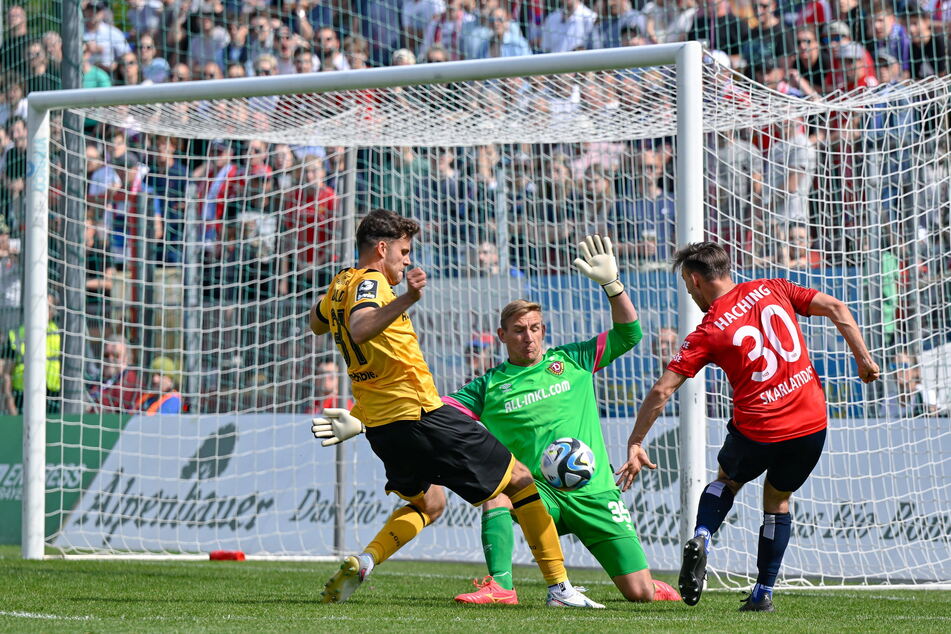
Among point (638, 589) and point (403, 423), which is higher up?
point (403, 423)

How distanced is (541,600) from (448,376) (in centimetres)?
421

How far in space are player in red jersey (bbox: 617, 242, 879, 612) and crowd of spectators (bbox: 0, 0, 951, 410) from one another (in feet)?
10.5

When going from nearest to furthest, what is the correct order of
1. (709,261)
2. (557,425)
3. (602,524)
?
(709,261)
(602,524)
(557,425)

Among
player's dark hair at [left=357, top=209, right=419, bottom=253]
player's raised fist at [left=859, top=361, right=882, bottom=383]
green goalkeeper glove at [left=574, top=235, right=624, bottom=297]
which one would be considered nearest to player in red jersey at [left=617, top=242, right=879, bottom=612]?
player's raised fist at [left=859, top=361, right=882, bottom=383]

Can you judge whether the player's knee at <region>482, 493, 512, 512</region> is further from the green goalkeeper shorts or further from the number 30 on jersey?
the number 30 on jersey

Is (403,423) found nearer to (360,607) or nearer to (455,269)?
(360,607)

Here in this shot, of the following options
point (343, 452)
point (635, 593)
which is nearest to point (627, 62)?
point (635, 593)

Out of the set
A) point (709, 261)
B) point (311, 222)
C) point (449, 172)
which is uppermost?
point (449, 172)

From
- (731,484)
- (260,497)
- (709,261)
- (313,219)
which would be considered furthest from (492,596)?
(313,219)

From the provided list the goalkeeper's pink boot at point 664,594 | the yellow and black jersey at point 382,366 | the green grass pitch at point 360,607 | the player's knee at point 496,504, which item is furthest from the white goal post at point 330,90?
the yellow and black jersey at point 382,366

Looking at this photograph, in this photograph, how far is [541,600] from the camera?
6250 mm

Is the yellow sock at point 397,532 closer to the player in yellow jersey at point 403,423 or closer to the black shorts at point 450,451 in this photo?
the player in yellow jersey at point 403,423

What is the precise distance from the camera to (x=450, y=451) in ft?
17.9

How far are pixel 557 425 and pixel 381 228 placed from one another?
1422 mm
